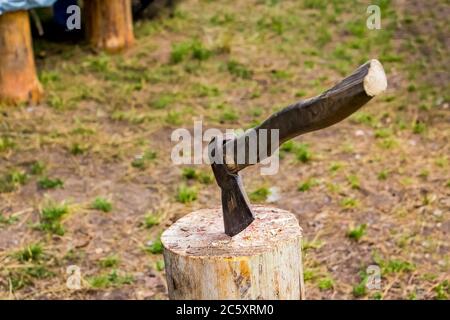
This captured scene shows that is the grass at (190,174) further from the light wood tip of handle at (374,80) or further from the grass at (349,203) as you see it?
the light wood tip of handle at (374,80)

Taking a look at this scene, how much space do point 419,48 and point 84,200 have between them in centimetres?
391

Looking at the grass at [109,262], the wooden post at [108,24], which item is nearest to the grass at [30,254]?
the grass at [109,262]

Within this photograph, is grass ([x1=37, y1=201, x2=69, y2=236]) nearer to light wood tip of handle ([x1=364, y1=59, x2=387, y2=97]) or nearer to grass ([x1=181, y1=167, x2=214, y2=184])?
grass ([x1=181, y1=167, x2=214, y2=184])

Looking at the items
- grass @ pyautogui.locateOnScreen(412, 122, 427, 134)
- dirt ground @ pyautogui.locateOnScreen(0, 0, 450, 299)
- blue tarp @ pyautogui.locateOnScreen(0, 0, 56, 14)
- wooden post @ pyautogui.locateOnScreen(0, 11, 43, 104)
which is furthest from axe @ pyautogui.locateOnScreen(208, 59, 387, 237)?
wooden post @ pyautogui.locateOnScreen(0, 11, 43, 104)

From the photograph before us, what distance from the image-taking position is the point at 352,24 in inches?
299

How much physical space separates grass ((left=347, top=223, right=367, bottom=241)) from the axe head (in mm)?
1844

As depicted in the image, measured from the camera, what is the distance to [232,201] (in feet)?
8.30

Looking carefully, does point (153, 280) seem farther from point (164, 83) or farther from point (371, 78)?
point (164, 83)

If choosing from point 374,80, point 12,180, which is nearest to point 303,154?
point 12,180

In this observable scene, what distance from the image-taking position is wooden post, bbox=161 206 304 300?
2.35 m

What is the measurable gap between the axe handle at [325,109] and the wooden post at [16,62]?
3974 millimetres

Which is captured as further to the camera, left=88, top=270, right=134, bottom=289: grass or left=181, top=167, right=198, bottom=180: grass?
left=181, top=167, right=198, bottom=180: grass

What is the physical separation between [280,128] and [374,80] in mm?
375

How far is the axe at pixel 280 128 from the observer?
78.2 inches
